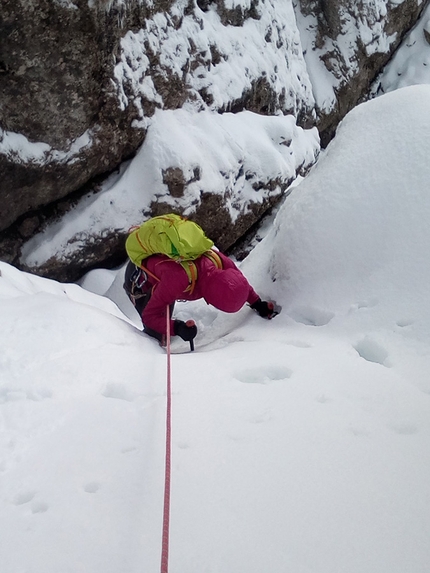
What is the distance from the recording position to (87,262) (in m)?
7.00

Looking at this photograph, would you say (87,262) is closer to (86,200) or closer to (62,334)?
(86,200)

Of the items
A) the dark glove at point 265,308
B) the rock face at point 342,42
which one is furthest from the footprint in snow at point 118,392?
the rock face at point 342,42

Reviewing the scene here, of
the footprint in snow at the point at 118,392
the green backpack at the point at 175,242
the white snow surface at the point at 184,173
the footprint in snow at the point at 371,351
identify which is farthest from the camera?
the white snow surface at the point at 184,173

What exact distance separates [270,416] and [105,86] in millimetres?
6089

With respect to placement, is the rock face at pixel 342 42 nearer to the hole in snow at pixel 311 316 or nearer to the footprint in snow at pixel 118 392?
the hole in snow at pixel 311 316

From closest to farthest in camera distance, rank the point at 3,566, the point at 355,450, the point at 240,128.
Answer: the point at 3,566 < the point at 355,450 < the point at 240,128

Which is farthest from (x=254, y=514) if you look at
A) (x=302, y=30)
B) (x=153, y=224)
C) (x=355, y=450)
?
(x=302, y=30)

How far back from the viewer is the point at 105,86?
6.46 metres

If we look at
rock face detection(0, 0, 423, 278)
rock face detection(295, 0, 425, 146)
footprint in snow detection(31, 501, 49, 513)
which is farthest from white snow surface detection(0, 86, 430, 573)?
rock face detection(295, 0, 425, 146)

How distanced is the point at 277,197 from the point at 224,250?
164 cm

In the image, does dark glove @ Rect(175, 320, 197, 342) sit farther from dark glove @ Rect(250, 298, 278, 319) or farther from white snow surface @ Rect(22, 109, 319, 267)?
white snow surface @ Rect(22, 109, 319, 267)

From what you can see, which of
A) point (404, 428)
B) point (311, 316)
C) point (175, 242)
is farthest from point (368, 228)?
point (404, 428)

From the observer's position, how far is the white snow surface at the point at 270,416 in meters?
1.26

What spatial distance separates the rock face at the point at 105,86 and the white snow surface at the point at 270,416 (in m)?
3.47
